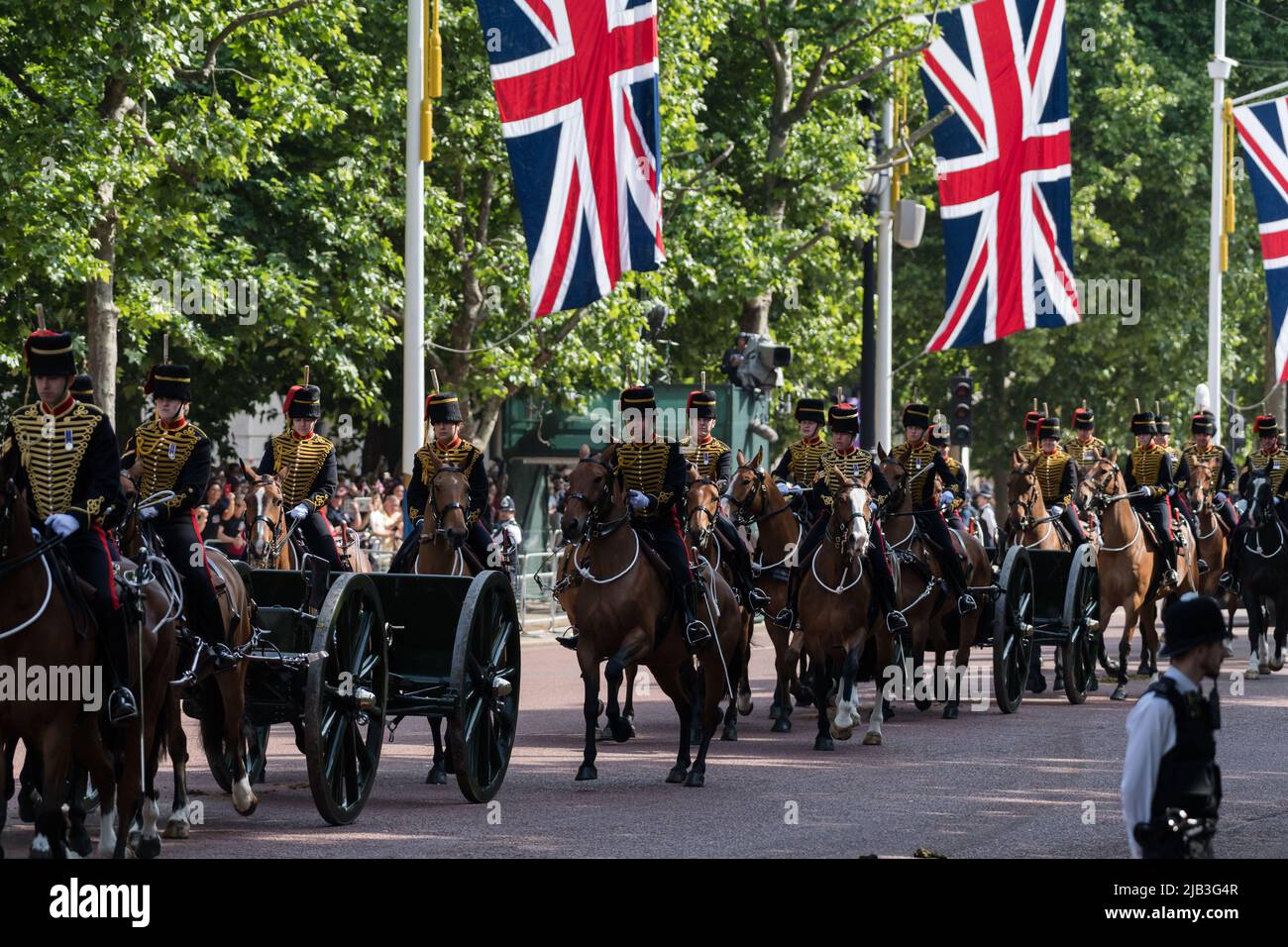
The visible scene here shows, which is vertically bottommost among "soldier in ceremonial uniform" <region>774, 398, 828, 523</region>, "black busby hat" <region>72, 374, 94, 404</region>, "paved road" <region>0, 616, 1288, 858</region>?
"paved road" <region>0, 616, 1288, 858</region>

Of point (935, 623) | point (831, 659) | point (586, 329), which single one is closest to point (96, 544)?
point (831, 659)

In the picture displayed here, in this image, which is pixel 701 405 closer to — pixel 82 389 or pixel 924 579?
pixel 924 579

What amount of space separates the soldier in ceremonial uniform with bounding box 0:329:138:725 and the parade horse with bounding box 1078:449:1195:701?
11875mm

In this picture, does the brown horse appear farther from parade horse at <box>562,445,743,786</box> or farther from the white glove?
parade horse at <box>562,445,743,786</box>

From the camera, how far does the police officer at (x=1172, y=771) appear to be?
22.0ft

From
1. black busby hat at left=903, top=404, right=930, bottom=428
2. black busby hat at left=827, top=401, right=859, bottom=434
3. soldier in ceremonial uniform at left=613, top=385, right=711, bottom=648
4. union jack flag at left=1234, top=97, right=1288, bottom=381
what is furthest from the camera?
union jack flag at left=1234, top=97, right=1288, bottom=381

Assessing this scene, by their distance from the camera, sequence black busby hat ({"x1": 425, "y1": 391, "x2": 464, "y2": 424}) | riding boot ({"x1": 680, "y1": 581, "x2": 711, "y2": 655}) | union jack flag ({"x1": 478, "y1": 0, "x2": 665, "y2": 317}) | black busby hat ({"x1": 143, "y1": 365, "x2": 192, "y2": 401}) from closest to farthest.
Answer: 1. black busby hat ({"x1": 143, "y1": 365, "x2": 192, "y2": 401})
2. riding boot ({"x1": 680, "y1": 581, "x2": 711, "y2": 655})
3. black busby hat ({"x1": 425, "y1": 391, "x2": 464, "y2": 424})
4. union jack flag ({"x1": 478, "y1": 0, "x2": 665, "y2": 317})

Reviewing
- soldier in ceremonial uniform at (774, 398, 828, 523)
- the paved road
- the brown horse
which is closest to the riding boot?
the paved road

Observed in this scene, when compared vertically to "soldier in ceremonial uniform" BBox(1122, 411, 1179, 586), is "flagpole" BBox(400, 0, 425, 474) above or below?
above

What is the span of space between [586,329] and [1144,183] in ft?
60.3

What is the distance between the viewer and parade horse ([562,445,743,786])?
13.5 metres

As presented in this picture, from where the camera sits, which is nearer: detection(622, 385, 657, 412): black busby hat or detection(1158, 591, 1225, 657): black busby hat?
detection(1158, 591, 1225, 657): black busby hat

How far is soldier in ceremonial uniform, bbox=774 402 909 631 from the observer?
16078mm

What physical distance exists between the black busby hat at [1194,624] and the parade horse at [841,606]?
8504 millimetres
